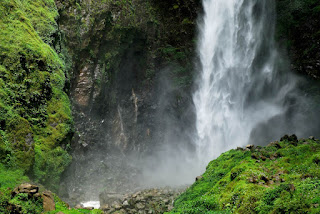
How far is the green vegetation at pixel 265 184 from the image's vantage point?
18.4 feet

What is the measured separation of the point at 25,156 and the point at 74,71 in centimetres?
1272

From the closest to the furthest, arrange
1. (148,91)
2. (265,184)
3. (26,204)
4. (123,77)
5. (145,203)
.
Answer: (265,184) → (26,204) → (145,203) → (123,77) → (148,91)

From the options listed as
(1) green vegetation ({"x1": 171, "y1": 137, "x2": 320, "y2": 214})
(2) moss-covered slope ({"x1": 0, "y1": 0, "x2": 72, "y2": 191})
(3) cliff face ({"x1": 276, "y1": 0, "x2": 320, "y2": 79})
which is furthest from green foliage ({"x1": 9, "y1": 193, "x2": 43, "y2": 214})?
(3) cliff face ({"x1": 276, "y1": 0, "x2": 320, "y2": 79})

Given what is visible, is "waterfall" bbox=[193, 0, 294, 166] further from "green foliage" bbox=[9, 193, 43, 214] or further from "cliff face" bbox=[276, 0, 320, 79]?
"green foliage" bbox=[9, 193, 43, 214]

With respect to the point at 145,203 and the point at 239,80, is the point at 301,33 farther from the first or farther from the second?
the point at 145,203

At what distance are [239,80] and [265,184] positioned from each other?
20483 millimetres

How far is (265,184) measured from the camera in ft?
26.2

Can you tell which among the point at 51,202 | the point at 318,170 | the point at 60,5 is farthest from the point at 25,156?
the point at 60,5

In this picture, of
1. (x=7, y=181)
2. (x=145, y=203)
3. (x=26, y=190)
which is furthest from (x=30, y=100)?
(x=145, y=203)

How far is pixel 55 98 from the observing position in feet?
49.9

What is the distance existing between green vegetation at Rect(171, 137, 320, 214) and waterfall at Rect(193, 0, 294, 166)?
514 inches

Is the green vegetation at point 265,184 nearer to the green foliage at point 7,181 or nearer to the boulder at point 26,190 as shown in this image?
the boulder at point 26,190

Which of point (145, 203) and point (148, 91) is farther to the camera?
point (148, 91)

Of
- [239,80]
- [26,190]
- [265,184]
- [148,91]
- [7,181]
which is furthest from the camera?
[148,91]
